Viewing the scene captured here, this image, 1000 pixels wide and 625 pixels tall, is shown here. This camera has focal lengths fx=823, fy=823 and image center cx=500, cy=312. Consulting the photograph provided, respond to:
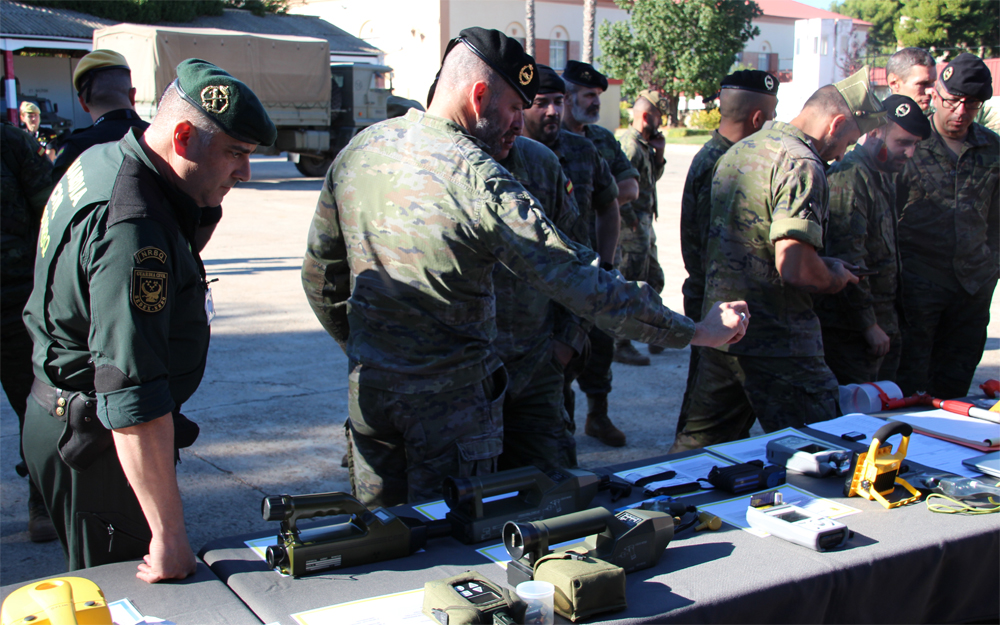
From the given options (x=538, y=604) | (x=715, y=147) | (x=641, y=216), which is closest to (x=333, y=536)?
(x=538, y=604)

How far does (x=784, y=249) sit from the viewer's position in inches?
120

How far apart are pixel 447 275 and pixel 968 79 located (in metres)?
3.40

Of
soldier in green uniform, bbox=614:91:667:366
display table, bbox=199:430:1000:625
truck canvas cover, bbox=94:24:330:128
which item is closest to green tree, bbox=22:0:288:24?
truck canvas cover, bbox=94:24:330:128

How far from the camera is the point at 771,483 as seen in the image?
90.0 inches

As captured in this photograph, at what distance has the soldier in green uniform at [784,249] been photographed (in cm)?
304

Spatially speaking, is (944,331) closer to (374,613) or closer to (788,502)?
(788,502)

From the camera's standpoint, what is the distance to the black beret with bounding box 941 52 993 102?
422 cm

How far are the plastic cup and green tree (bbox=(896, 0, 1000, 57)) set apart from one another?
→ 45.5 m

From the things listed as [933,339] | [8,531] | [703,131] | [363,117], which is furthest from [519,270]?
[703,131]

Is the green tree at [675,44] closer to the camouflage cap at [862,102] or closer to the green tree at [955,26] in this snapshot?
the green tree at [955,26]

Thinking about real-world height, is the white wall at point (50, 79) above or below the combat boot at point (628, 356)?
above

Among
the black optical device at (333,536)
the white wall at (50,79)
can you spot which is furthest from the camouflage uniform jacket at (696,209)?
the white wall at (50,79)

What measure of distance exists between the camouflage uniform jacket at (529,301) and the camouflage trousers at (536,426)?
2.5 inches

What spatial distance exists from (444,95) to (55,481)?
1.43 meters
